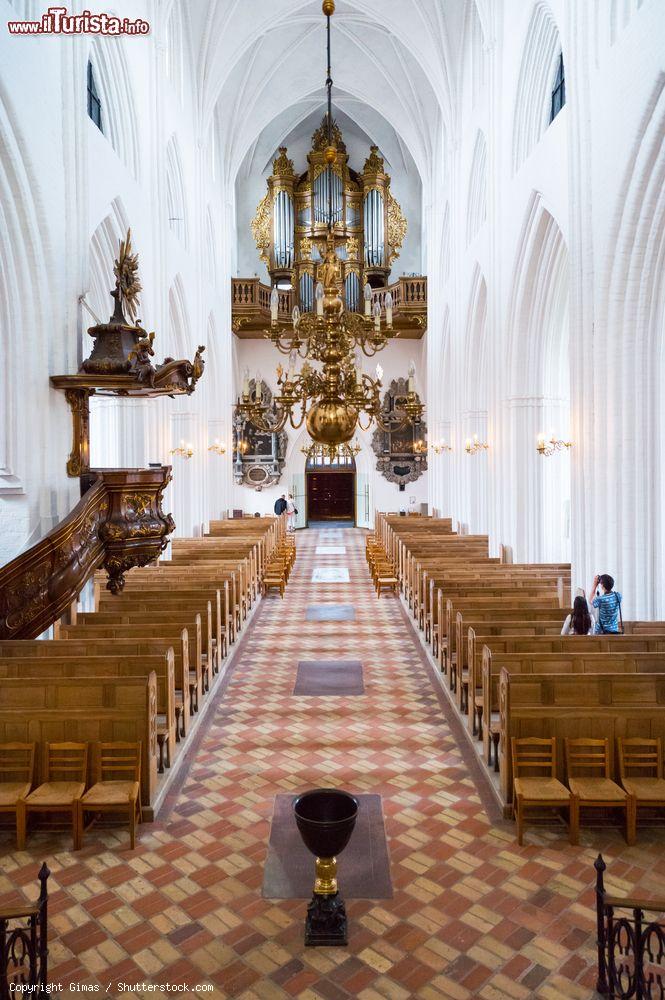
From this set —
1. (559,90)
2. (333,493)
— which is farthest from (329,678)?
(333,493)

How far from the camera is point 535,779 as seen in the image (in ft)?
17.6

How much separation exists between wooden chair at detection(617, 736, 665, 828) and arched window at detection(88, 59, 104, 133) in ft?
42.8

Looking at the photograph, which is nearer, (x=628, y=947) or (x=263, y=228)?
(x=628, y=947)

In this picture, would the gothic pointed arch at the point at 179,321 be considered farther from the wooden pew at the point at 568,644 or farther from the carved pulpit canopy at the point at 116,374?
the wooden pew at the point at 568,644

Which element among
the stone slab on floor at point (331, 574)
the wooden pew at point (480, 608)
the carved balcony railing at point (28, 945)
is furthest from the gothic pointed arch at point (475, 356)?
the carved balcony railing at point (28, 945)

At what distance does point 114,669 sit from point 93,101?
36.8 feet

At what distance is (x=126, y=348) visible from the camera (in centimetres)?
917

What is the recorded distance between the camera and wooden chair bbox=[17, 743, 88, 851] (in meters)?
5.03

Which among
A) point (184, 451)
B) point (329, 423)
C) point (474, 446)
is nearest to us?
point (329, 423)

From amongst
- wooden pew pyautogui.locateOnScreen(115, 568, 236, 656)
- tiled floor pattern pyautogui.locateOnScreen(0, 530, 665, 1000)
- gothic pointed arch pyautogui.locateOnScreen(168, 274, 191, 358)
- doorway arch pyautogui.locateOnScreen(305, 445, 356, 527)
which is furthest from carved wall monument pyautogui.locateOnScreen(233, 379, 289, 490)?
tiled floor pattern pyautogui.locateOnScreen(0, 530, 665, 1000)

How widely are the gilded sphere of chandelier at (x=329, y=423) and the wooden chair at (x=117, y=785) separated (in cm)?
496

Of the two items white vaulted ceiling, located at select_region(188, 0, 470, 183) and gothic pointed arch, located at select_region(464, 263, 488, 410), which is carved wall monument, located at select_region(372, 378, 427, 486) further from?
gothic pointed arch, located at select_region(464, 263, 488, 410)

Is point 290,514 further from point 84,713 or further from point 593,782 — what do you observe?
point 593,782

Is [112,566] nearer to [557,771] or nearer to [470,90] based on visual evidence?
[557,771]
